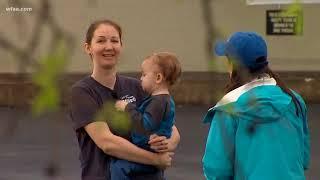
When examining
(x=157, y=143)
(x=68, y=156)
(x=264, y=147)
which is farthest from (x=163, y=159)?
(x=68, y=156)

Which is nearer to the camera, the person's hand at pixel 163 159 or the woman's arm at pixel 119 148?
the woman's arm at pixel 119 148

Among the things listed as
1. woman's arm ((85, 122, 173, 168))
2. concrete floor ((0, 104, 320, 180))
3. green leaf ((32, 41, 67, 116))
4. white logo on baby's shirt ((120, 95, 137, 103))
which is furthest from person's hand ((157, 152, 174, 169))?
concrete floor ((0, 104, 320, 180))

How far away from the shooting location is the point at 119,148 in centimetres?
346

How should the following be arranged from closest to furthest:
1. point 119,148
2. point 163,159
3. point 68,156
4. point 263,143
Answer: point 263,143 → point 119,148 → point 163,159 → point 68,156

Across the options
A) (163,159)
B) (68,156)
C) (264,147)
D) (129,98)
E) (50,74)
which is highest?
(50,74)

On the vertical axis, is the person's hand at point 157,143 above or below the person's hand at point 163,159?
above

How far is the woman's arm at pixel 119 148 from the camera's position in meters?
3.37

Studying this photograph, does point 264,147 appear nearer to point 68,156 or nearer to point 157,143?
point 157,143

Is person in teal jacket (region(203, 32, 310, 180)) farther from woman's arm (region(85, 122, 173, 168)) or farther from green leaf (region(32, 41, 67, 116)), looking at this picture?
green leaf (region(32, 41, 67, 116))

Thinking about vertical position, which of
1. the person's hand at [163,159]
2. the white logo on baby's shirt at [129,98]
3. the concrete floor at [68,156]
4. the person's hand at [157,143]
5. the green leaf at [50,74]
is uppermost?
the green leaf at [50,74]

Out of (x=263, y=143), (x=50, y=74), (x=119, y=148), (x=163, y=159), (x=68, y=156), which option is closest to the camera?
(x=50, y=74)

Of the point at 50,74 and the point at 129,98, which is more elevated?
the point at 50,74

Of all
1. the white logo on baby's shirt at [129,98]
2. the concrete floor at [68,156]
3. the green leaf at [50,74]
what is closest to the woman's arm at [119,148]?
the white logo on baby's shirt at [129,98]

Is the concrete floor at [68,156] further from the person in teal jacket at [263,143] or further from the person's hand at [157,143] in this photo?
the person in teal jacket at [263,143]
